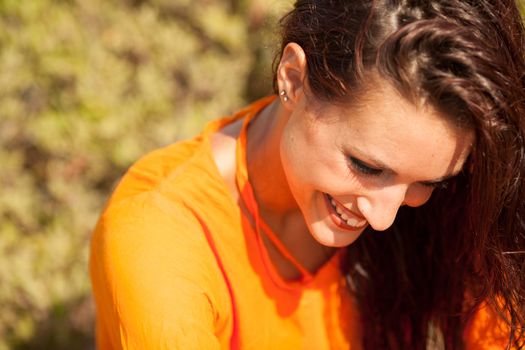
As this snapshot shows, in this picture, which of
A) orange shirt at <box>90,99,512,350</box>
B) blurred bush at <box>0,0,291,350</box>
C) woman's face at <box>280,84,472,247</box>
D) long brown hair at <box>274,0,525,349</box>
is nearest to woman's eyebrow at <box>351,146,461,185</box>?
woman's face at <box>280,84,472,247</box>

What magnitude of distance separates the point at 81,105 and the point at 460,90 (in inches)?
90.9

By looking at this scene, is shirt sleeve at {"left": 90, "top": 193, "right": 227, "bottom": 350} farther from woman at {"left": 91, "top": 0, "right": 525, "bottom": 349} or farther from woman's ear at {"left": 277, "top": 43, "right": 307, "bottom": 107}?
woman's ear at {"left": 277, "top": 43, "right": 307, "bottom": 107}

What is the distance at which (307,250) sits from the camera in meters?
2.11

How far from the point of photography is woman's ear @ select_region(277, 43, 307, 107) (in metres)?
1.66

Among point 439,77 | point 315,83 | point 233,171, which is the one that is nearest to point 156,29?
point 233,171

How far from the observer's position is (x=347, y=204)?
1664 millimetres

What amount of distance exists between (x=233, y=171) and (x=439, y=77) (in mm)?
675

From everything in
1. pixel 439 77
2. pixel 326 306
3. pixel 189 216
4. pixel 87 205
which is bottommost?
pixel 87 205

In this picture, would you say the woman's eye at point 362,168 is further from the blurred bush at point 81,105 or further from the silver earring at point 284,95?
the blurred bush at point 81,105

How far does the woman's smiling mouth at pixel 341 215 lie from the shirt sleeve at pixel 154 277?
1.14 ft

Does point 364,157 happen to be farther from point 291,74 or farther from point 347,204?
point 291,74

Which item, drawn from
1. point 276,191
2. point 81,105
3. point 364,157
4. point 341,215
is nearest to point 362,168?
point 364,157

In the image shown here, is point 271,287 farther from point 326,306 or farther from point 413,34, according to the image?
point 413,34

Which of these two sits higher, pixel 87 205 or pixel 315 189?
pixel 315 189
